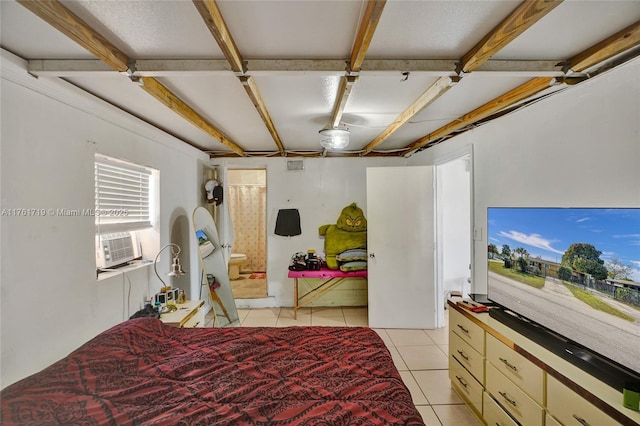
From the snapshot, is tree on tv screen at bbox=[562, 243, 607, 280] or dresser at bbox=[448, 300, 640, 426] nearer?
dresser at bbox=[448, 300, 640, 426]

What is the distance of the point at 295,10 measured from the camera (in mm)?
1192

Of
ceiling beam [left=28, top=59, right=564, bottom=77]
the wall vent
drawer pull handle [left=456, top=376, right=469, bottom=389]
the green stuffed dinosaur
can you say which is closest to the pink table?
the green stuffed dinosaur

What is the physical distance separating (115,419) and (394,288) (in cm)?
308

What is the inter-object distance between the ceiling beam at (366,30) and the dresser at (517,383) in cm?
181

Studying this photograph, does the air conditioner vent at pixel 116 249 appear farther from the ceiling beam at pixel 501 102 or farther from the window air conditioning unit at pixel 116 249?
the ceiling beam at pixel 501 102

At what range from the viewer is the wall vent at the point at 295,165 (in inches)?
176

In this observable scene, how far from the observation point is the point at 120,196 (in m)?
2.41

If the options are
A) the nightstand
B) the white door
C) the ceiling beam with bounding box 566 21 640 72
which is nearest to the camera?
the ceiling beam with bounding box 566 21 640 72

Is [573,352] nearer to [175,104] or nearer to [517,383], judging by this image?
[517,383]

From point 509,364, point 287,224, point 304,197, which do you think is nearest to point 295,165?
point 304,197

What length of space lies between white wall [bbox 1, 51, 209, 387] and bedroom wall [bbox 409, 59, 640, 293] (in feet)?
9.91

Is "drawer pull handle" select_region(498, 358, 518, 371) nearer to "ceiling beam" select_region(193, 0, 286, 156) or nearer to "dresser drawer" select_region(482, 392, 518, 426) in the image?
"dresser drawer" select_region(482, 392, 518, 426)

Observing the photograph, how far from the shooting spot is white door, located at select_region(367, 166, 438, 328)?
363 cm

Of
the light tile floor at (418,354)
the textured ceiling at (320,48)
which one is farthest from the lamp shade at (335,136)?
→ the light tile floor at (418,354)
